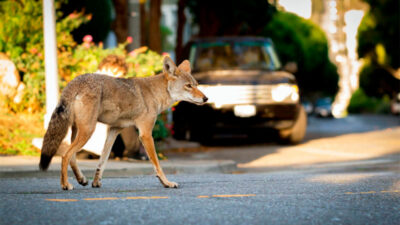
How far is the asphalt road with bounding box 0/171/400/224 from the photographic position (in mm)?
5652

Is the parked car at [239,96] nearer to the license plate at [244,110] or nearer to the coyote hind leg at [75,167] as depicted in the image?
the license plate at [244,110]

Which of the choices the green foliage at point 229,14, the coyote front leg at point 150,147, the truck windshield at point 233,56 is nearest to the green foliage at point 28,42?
the truck windshield at point 233,56

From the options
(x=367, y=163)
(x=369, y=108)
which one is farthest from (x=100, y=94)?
(x=369, y=108)

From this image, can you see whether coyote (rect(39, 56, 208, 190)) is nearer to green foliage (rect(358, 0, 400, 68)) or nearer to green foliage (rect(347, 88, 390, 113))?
green foliage (rect(358, 0, 400, 68))

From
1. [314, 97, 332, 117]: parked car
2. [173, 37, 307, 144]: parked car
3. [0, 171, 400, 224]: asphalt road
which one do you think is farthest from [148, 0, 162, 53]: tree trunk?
[314, 97, 332, 117]: parked car

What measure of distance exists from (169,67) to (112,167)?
8.01 ft

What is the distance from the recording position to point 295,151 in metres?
15.0

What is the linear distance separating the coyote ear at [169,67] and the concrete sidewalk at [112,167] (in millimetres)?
2196

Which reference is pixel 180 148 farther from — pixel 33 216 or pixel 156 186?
pixel 33 216

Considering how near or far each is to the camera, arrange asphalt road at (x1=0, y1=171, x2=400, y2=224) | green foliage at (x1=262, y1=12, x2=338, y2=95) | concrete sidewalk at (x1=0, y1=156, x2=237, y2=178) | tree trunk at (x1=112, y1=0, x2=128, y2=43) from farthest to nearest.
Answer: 1. green foliage at (x1=262, y1=12, x2=338, y2=95)
2. tree trunk at (x1=112, y1=0, x2=128, y2=43)
3. concrete sidewalk at (x1=0, y1=156, x2=237, y2=178)
4. asphalt road at (x1=0, y1=171, x2=400, y2=224)

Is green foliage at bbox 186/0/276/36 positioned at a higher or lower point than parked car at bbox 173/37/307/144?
higher

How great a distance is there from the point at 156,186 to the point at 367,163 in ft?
18.6

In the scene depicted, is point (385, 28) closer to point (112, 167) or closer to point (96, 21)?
point (96, 21)

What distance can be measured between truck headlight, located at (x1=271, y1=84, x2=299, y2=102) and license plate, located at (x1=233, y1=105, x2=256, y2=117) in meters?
0.52
